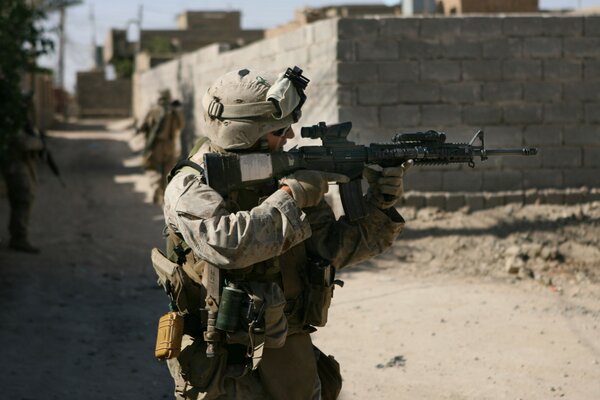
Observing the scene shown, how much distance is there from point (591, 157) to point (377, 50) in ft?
7.49

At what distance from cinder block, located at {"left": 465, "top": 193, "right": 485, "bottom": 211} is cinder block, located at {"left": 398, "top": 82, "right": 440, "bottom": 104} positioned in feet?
3.13

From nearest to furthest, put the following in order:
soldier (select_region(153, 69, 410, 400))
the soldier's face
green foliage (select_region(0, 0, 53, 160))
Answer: soldier (select_region(153, 69, 410, 400)) → the soldier's face → green foliage (select_region(0, 0, 53, 160))

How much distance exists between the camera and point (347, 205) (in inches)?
118

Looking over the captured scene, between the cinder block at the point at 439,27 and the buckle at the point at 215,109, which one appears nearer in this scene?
the buckle at the point at 215,109

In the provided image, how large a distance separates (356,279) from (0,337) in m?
2.84

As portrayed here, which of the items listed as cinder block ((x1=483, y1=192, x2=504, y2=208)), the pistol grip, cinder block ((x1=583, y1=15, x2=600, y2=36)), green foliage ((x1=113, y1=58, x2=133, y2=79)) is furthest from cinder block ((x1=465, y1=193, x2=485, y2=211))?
green foliage ((x1=113, y1=58, x2=133, y2=79))

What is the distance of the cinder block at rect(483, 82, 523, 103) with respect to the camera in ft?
28.2

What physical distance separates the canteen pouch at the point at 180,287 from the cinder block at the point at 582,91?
255 inches

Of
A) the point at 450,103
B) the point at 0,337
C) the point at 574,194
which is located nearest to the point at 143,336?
the point at 0,337

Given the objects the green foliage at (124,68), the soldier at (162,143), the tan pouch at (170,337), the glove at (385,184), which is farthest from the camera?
the green foliage at (124,68)

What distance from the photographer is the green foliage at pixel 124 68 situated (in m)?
37.8

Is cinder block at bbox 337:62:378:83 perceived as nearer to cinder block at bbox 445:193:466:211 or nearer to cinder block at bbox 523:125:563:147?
cinder block at bbox 445:193:466:211

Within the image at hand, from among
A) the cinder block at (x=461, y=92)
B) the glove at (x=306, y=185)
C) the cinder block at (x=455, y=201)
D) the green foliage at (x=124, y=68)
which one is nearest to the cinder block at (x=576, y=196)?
the cinder block at (x=455, y=201)

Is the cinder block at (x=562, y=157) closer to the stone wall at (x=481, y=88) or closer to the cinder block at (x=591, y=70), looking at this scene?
the stone wall at (x=481, y=88)
